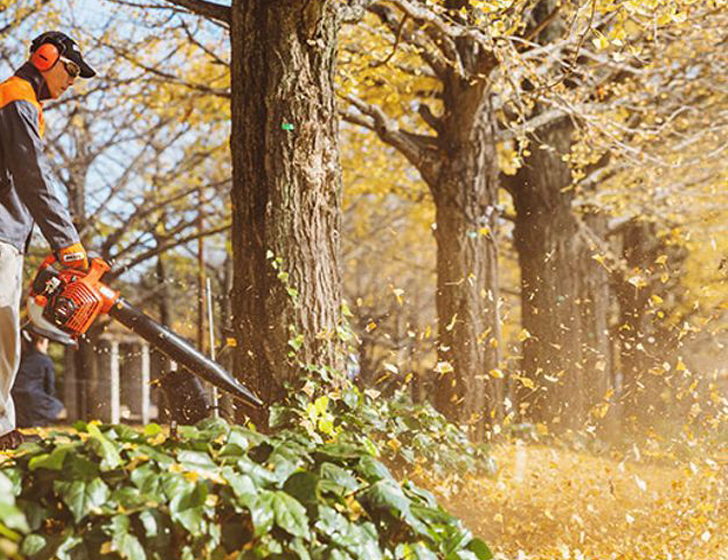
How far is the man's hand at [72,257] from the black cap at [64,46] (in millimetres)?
992

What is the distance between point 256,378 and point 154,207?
31.0 feet

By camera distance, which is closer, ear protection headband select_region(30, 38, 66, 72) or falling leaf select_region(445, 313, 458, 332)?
ear protection headband select_region(30, 38, 66, 72)

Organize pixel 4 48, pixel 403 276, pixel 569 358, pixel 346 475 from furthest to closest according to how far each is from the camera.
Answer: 1. pixel 403 276
2. pixel 4 48
3. pixel 569 358
4. pixel 346 475

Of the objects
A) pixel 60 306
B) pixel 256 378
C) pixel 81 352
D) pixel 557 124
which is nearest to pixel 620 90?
pixel 557 124

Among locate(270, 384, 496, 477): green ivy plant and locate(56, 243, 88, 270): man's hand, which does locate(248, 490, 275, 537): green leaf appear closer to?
locate(270, 384, 496, 477): green ivy plant

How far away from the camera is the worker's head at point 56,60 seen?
4.96 meters

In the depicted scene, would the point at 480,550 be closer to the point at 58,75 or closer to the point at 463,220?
the point at 58,75

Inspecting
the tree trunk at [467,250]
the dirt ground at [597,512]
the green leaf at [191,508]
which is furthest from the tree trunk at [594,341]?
the green leaf at [191,508]

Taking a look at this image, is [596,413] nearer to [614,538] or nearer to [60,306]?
[614,538]

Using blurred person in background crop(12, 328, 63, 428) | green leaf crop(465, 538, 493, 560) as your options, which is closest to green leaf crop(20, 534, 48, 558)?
green leaf crop(465, 538, 493, 560)

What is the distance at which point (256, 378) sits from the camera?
5.36 meters

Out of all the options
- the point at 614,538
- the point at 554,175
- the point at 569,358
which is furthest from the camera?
the point at 554,175

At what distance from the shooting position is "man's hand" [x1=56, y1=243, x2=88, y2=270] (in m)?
4.79

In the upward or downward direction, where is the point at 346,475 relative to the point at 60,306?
downward
